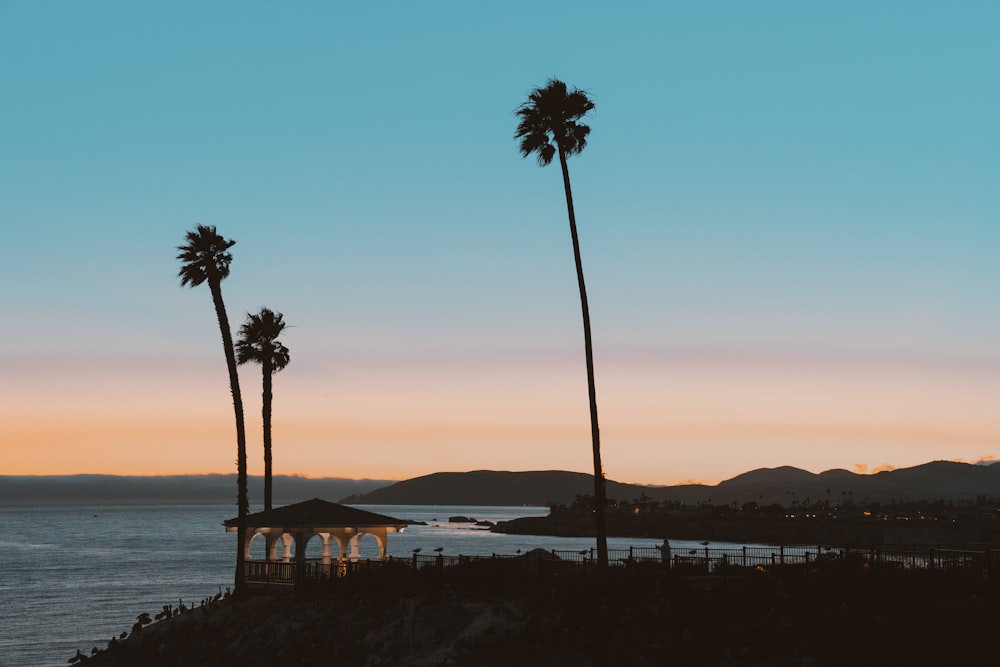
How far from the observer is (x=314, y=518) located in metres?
40.6

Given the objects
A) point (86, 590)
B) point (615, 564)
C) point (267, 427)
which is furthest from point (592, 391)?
point (86, 590)

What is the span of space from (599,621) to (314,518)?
15.8 meters

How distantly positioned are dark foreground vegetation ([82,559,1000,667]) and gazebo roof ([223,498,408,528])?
3.08 metres

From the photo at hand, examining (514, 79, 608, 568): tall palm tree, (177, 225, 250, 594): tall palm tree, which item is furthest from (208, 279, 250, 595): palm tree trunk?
(514, 79, 608, 568): tall palm tree

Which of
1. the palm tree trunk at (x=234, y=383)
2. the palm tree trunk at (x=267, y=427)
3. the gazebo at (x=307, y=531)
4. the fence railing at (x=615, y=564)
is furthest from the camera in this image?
the palm tree trunk at (x=267, y=427)

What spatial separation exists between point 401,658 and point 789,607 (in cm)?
1143

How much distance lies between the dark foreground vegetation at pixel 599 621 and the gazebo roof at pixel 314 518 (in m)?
3.08

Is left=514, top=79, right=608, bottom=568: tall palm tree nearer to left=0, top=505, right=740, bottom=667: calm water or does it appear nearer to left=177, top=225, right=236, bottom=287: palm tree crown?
left=177, top=225, right=236, bottom=287: palm tree crown

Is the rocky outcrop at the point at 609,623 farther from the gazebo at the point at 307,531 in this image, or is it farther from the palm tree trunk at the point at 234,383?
the palm tree trunk at the point at 234,383

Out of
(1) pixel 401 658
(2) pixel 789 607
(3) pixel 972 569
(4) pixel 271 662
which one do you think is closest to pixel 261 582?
(4) pixel 271 662

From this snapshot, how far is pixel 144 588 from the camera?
99062 mm

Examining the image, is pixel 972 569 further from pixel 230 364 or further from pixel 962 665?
pixel 230 364

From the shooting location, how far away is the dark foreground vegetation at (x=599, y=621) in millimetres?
25156

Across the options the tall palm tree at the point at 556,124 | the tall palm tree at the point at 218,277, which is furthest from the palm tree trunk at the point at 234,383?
the tall palm tree at the point at 556,124
